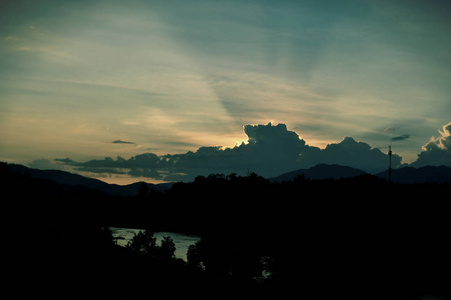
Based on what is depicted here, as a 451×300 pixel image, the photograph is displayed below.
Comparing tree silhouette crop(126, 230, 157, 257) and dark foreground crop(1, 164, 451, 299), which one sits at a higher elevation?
dark foreground crop(1, 164, 451, 299)

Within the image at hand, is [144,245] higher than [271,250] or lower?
lower

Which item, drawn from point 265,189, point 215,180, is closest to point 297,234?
point 265,189

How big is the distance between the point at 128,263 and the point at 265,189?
84.6 meters

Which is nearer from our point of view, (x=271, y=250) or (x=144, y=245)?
(x=271, y=250)

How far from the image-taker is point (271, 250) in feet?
269

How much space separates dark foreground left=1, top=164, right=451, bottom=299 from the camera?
46294mm

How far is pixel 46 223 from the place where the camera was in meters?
83.6

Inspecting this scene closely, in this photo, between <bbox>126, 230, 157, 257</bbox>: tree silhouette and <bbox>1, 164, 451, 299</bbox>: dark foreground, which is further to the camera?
<bbox>126, 230, 157, 257</bbox>: tree silhouette

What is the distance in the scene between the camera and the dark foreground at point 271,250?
1823 inches

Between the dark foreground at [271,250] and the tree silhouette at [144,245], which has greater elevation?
the dark foreground at [271,250]

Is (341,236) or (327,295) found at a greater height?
(341,236)

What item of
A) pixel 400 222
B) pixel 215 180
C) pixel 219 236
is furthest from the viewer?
pixel 215 180

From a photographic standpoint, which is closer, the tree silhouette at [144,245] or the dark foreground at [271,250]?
the dark foreground at [271,250]

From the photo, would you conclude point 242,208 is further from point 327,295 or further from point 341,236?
point 327,295
